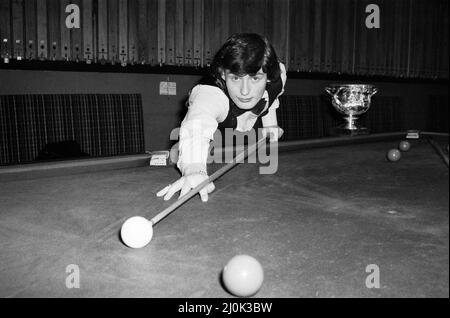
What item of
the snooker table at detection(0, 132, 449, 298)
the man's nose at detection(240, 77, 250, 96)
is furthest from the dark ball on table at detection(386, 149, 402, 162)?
the man's nose at detection(240, 77, 250, 96)

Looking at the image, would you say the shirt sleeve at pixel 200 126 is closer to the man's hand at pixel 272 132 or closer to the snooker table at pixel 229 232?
the snooker table at pixel 229 232

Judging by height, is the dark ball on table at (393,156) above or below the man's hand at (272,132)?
below

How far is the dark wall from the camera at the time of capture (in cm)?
396

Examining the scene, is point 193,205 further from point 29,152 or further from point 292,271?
point 29,152

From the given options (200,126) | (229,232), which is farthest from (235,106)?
(229,232)

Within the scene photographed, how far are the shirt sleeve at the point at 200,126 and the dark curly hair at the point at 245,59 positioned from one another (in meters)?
0.11

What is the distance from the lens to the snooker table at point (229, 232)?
874 mm

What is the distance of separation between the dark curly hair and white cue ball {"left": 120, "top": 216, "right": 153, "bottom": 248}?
4.15 feet

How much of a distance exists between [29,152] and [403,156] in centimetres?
302

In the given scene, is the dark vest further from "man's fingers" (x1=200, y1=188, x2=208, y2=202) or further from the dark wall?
the dark wall

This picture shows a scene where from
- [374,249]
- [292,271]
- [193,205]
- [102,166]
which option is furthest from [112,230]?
[102,166]

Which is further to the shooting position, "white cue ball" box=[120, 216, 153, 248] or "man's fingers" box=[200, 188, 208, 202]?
"man's fingers" box=[200, 188, 208, 202]

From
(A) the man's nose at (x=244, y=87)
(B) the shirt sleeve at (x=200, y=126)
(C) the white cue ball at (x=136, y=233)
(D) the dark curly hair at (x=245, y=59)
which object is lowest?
(C) the white cue ball at (x=136, y=233)

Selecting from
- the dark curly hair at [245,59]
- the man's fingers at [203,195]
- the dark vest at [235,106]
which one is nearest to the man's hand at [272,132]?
the dark vest at [235,106]
